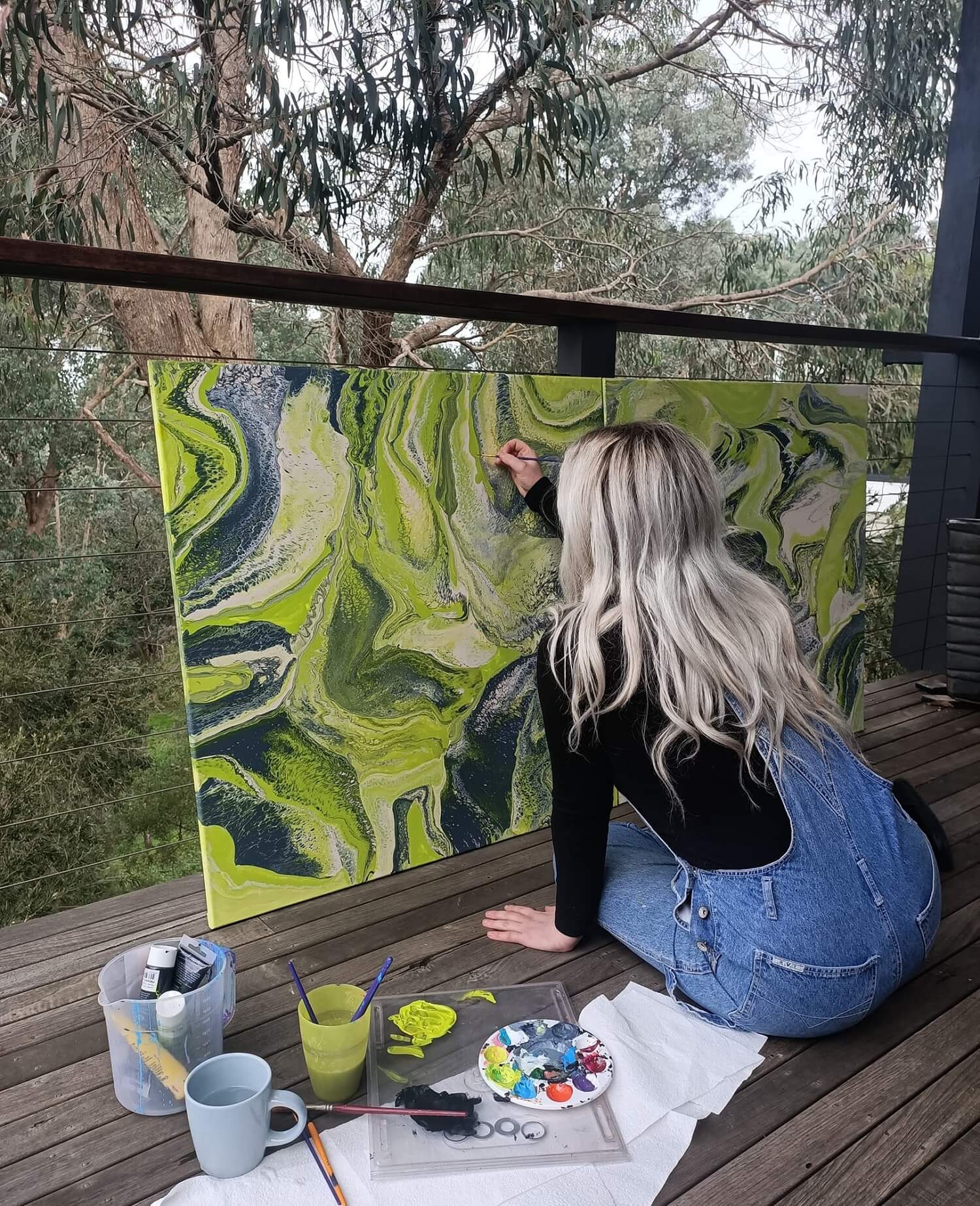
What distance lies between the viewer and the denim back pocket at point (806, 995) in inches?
51.5

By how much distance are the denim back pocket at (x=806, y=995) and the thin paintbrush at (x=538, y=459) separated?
3.59 feet

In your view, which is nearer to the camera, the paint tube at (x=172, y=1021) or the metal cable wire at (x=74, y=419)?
the paint tube at (x=172, y=1021)

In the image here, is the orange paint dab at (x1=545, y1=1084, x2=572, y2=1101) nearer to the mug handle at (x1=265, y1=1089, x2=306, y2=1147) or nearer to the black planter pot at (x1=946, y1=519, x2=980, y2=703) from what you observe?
the mug handle at (x1=265, y1=1089, x2=306, y2=1147)

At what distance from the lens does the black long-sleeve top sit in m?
Result: 1.33

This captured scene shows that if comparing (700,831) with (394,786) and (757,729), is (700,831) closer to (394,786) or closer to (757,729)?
(757,729)

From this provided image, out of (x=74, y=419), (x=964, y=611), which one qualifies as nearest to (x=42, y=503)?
(x=74, y=419)

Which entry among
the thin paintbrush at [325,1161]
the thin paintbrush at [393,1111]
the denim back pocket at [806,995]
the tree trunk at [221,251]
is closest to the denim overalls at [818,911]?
the denim back pocket at [806,995]

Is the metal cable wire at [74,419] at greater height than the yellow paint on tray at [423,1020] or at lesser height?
greater

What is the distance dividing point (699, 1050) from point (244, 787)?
88cm

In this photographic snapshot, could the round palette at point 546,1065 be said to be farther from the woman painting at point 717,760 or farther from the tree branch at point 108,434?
the tree branch at point 108,434

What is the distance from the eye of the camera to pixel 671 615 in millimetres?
1352

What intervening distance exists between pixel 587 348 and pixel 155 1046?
1.65 m

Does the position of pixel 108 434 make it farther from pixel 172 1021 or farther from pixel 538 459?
pixel 172 1021

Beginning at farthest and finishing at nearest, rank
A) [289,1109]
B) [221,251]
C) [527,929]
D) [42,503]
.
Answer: [42,503], [221,251], [527,929], [289,1109]
